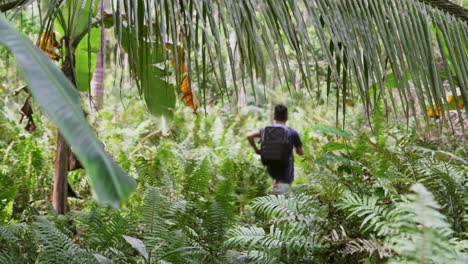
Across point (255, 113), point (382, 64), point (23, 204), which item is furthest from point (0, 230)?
point (255, 113)

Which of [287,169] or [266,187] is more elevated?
[287,169]

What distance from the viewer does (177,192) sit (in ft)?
14.9

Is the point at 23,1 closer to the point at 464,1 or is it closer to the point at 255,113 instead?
the point at 464,1

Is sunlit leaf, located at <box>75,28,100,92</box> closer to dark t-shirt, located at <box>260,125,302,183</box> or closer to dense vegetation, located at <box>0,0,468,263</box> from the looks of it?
dense vegetation, located at <box>0,0,468,263</box>

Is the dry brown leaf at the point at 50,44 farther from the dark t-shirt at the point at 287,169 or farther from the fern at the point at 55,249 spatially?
the dark t-shirt at the point at 287,169

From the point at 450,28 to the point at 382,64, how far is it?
0.56m

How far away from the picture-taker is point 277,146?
5828 mm

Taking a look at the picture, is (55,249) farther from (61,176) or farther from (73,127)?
(73,127)

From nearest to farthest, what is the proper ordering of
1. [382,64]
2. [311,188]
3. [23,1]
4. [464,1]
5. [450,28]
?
[23,1]
[382,64]
[450,28]
[311,188]
[464,1]

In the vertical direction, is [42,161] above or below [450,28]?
below

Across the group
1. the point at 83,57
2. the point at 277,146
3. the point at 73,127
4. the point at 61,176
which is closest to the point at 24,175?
the point at 61,176

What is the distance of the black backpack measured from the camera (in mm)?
5805

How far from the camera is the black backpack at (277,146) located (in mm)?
5805

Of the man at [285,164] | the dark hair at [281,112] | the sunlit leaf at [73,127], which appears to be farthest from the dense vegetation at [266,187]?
the dark hair at [281,112]
